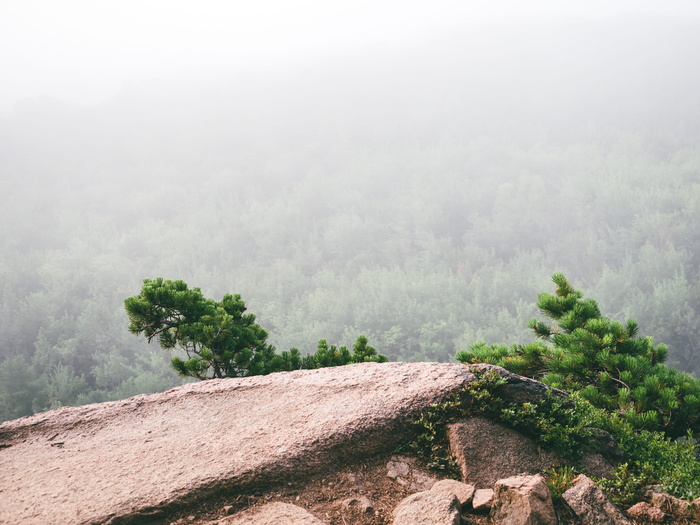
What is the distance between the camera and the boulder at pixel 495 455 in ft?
9.43

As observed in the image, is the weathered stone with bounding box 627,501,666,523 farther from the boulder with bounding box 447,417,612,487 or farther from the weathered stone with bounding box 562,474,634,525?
the boulder with bounding box 447,417,612,487

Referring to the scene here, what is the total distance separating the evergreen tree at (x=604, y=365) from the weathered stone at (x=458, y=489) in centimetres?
226

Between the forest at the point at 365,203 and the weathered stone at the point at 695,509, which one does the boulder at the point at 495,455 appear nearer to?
the weathered stone at the point at 695,509

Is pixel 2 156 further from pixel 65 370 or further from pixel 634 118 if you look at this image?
pixel 634 118

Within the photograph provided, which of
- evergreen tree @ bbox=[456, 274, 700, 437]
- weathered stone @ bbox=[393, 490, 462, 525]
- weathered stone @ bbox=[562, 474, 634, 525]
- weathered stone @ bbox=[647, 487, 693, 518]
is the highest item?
weathered stone @ bbox=[393, 490, 462, 525]

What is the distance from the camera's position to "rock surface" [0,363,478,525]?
2707 mm

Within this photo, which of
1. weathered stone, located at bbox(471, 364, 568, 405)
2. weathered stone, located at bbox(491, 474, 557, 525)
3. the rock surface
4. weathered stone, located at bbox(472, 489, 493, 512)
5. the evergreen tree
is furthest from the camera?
the evergreen tree

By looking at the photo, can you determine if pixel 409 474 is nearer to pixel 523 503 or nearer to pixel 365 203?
pixel 523 503

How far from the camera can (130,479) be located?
9.45ft

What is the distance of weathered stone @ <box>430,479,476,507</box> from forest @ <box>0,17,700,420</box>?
13.5 m

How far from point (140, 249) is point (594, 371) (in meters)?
36.5

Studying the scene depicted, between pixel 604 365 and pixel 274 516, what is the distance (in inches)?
158

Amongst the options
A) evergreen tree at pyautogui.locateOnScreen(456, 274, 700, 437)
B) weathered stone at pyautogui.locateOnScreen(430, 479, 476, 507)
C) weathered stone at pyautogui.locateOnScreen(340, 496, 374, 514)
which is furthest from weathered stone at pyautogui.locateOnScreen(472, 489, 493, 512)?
evergreen tree at pyautogui.locateOnScreen(456, 274, 700, 437)

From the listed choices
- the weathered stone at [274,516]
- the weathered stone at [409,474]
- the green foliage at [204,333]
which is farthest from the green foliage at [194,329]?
the weathered stone at [409,474]
